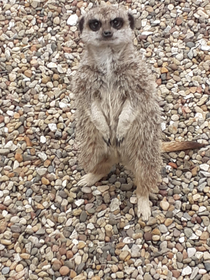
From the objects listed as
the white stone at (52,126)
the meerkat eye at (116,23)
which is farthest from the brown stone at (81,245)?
the meerkat eye at (116,23)

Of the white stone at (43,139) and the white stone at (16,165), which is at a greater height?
the white stone at (43,139)

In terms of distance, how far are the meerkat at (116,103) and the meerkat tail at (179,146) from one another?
0.23 m

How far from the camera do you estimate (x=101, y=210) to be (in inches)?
112

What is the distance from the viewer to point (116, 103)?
260 centimetres

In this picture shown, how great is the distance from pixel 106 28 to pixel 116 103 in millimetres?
414

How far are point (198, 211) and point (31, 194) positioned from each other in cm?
103

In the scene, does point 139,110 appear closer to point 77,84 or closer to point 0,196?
point 77,84

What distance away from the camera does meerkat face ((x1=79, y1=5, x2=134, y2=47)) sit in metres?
2.42

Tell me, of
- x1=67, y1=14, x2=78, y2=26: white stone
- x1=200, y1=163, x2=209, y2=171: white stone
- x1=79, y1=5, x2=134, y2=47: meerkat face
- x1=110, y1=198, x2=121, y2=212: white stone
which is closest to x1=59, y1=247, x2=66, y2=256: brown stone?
x1=110, y1=198, x2=121, y2=212: white stone

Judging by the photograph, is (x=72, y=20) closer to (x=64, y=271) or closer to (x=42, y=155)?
(x=42, y=155)

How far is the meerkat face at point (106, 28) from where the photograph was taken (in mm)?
2422

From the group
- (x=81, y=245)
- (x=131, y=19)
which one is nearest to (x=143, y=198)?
(x=81, y=245)

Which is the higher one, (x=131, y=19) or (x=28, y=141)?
(x=131, y=19)

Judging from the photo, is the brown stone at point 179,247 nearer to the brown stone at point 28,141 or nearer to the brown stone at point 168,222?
the brown stone at point 168,222
